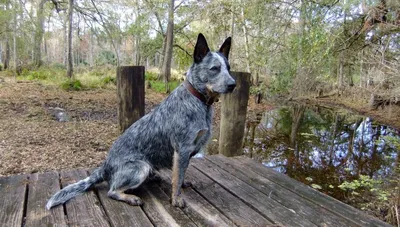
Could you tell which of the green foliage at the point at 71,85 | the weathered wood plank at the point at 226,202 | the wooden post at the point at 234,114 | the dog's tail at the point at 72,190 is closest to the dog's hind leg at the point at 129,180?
the dog's tail at the point at 72,190

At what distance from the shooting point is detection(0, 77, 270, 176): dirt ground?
16.3 feet

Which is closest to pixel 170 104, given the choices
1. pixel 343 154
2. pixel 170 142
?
pixel 170 142

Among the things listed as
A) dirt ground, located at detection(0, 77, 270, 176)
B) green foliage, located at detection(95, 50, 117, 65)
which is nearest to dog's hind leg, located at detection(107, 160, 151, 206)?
dirt ground, located at detection(0, 77, 270, 176)

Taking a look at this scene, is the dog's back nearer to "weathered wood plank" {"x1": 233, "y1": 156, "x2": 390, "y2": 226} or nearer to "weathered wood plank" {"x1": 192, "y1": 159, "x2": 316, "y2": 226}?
"weathered wood plank" {"x1": 192, "y1": 159, "x2": 316, "y2": 226}

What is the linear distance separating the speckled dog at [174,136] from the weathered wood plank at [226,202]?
0.37 m

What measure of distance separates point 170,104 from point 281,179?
1656 mm

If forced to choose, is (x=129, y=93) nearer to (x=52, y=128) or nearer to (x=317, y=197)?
(x=317, y=197)

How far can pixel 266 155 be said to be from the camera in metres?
7.53

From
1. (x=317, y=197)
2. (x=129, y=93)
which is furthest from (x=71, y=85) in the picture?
(x=317, y=197)

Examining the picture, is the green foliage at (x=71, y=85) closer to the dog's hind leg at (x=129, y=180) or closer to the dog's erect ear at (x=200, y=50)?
the dog's hind leg at (x=129, y=180)

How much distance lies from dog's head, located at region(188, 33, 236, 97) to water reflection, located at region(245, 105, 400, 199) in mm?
4209

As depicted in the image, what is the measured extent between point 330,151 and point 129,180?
715cm

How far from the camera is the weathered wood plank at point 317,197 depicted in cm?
239

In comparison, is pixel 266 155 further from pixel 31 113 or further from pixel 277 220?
pixel 31 113
